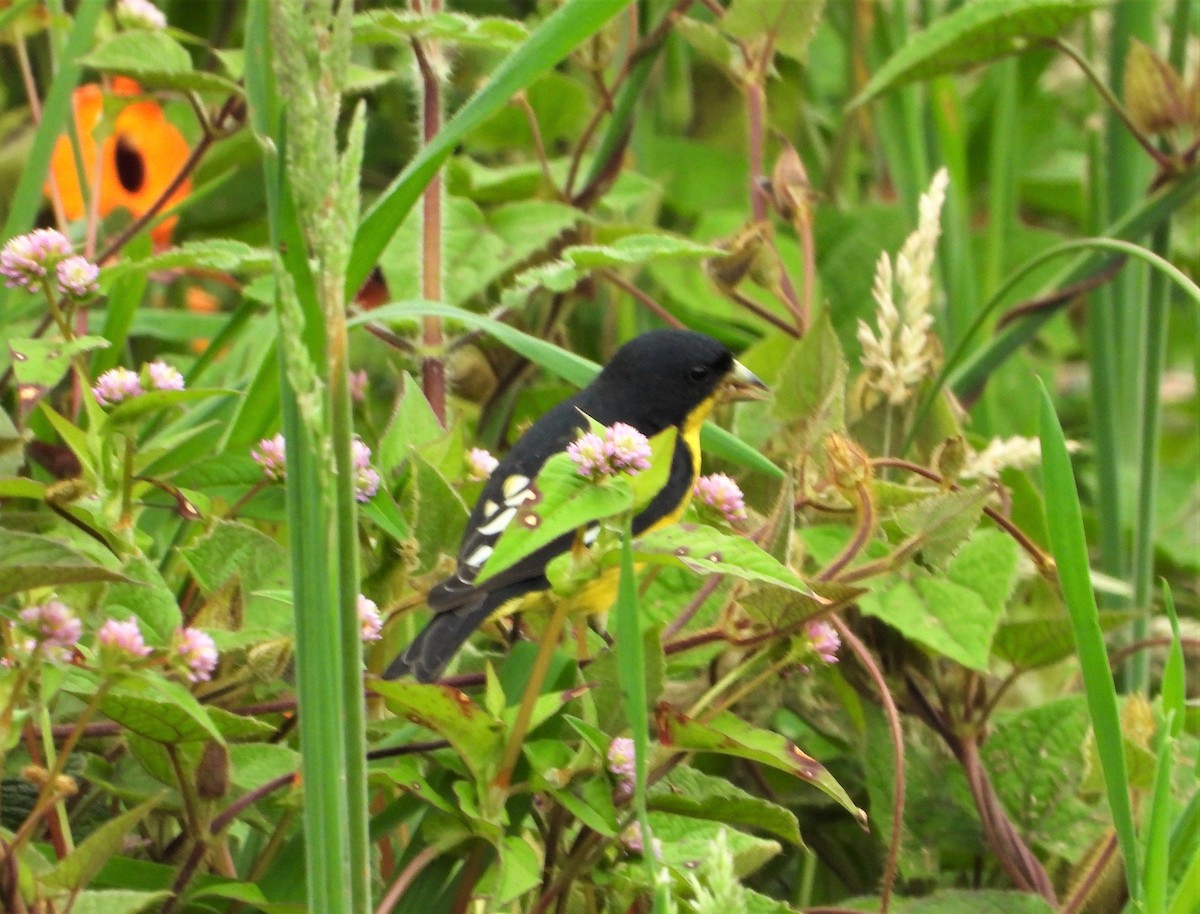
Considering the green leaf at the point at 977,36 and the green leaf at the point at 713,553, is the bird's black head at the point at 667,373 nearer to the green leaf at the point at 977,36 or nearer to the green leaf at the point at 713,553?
the green leaf at the point at 977,36

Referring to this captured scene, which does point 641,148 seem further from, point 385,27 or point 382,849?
point 382,849

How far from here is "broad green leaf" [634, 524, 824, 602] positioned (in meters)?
0.95

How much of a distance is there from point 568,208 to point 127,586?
0.86 m

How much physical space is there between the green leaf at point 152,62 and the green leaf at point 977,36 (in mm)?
700

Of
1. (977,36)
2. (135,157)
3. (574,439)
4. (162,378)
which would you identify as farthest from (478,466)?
(135,157)

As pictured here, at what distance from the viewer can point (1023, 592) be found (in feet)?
6.20

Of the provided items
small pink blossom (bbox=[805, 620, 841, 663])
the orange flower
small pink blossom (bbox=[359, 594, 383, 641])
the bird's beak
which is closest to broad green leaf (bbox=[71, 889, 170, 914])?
small pink blossom (bbox=[359, 594, 383, 641])

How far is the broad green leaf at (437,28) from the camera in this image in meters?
1.42

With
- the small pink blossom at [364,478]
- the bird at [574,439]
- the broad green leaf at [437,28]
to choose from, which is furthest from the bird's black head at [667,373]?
the small pink blossom at [364,478]

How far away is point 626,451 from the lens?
95 centimetres

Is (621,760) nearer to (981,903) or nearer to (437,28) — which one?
(981,903)

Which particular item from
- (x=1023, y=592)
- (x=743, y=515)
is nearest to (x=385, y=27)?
(x=743, y=515)

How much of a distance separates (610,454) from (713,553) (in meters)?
0.09

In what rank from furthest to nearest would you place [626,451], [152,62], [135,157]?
1. [135,157]
2. [152,62]
3. [626,451]
